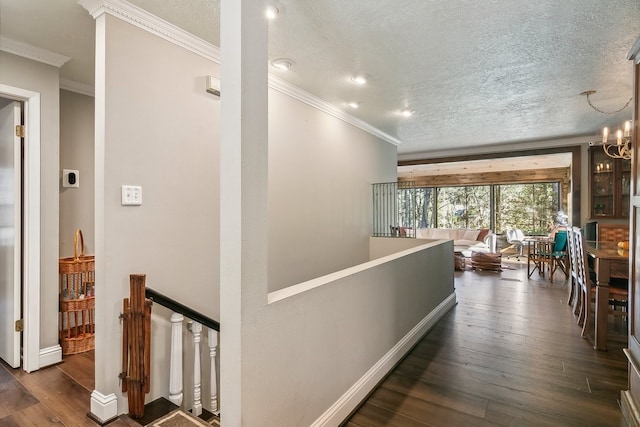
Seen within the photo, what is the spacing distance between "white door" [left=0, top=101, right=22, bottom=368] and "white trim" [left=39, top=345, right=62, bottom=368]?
18cm

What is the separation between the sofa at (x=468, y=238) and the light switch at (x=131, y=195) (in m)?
6.60

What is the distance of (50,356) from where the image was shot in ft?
8.45

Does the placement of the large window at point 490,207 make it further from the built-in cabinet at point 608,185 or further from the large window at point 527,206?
the built-in cabinet at point 608,185

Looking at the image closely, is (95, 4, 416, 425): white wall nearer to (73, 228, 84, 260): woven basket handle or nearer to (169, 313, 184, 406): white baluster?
(169, 313, 184, 406): white baluster

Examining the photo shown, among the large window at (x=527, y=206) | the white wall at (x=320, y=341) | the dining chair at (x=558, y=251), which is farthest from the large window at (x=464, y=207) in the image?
the white wall at (x=320, y=341)

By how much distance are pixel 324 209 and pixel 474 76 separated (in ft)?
6.69

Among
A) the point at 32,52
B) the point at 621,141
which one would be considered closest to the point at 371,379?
the point at 32,52

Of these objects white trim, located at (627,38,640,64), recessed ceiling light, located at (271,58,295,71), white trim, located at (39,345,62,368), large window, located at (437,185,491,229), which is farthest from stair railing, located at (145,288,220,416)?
large window, located at (437,185,491,229)

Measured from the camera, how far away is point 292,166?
3436 millimetres

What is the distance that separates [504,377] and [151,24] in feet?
11.3

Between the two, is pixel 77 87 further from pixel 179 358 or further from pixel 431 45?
pixel 431 45

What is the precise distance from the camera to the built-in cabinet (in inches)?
206

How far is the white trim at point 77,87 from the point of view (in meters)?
3.03

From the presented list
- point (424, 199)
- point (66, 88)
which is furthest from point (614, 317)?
point (424, 199)
